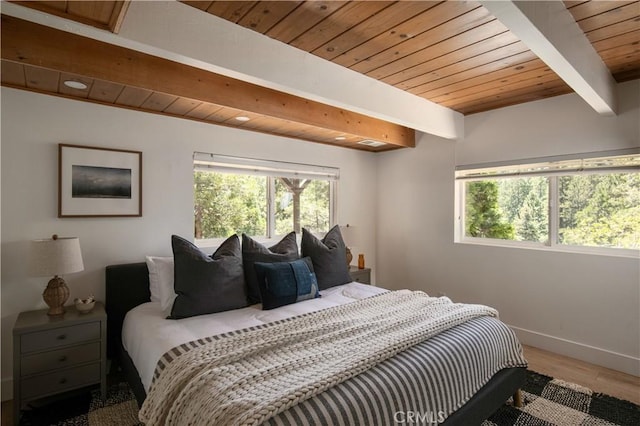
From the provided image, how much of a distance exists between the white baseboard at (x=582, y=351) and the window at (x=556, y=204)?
820 millimetres

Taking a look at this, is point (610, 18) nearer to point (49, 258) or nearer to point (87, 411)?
point (49, 258)

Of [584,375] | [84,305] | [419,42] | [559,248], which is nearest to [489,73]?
[419,42]

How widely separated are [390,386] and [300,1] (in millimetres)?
1755

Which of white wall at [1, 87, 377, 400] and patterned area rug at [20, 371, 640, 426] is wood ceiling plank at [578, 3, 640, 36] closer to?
patterned area rug at [20, 371, 640, 426]

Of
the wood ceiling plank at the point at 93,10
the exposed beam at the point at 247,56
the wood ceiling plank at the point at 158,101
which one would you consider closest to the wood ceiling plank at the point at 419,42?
the exposed beam at the point at 247,56

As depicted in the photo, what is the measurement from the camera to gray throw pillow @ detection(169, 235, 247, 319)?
220cm

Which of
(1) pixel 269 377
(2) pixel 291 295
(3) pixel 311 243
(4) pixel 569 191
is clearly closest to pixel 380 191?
(3) pixel 311 243

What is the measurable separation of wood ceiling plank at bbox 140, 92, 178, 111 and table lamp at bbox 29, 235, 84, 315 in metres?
1.11

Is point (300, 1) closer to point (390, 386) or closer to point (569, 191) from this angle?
point (390, 386)

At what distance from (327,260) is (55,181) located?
7.08ft

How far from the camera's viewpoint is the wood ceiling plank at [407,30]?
5.27ft

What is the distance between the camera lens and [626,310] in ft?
8.69

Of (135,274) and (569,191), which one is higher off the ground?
(569,191)

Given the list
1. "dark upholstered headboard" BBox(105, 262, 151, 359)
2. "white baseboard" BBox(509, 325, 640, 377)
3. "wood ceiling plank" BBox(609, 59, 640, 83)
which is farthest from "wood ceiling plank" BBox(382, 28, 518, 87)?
"white baseboard" BBox(509, 325, 640, 377)
